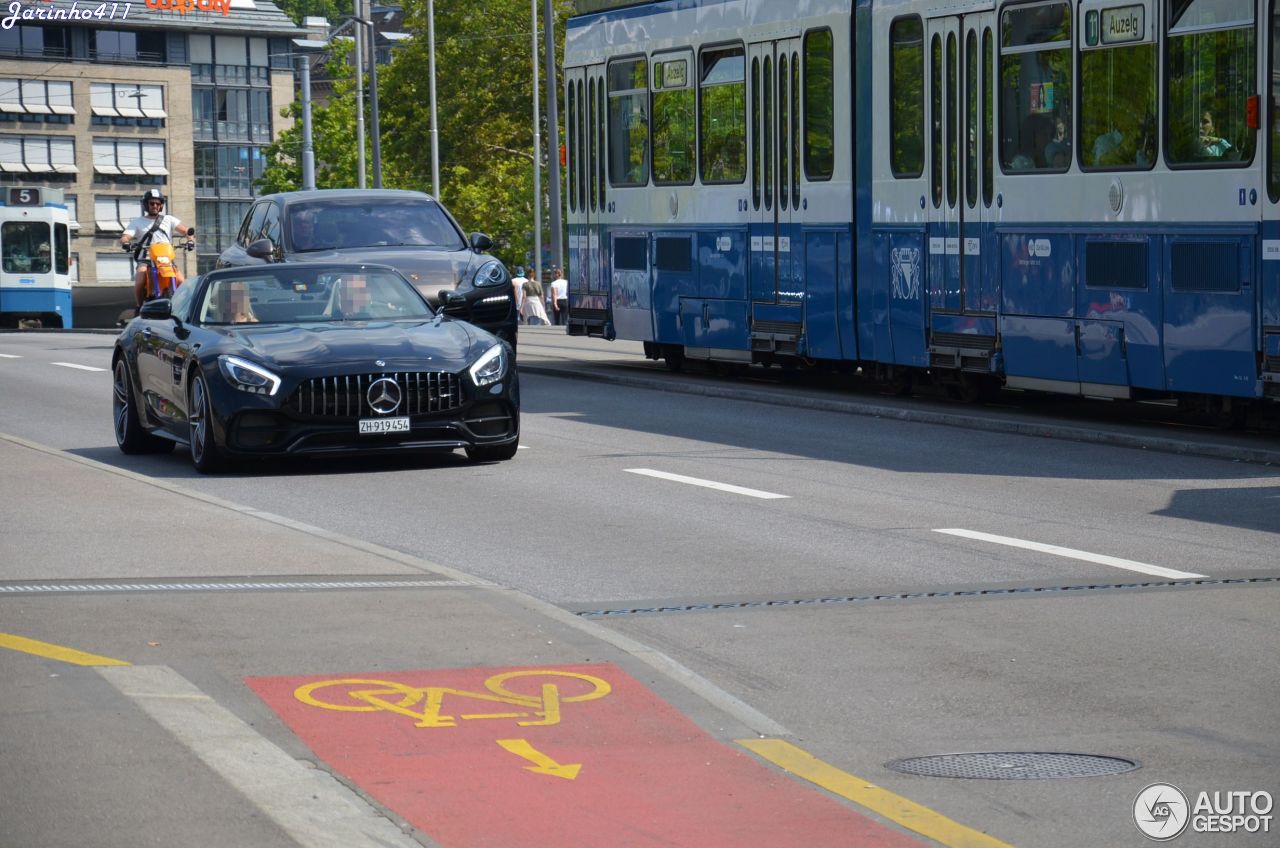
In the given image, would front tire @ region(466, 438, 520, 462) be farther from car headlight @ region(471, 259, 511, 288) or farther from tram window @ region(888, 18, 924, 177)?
car headlight @ region(471, 259, 511, 288)

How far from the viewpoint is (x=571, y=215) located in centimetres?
2642

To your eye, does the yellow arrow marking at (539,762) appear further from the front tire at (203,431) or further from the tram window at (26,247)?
Result: the tram window at (26,247)

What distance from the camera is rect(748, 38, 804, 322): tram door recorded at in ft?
70.0

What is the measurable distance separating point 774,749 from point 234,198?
405 feet

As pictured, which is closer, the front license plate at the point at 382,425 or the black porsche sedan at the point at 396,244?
the front license plate at the point at 382,425

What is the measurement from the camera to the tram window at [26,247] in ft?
189

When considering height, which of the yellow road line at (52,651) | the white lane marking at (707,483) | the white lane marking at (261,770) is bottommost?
the white lane marking at (707,483)

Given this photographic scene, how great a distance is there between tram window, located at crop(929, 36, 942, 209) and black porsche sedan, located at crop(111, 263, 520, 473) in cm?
503

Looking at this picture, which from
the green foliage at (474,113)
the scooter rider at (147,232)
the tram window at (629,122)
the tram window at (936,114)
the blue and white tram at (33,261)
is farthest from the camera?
the green foliage at (474,113)

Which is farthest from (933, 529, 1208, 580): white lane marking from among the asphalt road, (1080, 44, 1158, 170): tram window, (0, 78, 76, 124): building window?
(0, 78, 76, 124): building window

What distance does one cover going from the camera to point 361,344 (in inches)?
589

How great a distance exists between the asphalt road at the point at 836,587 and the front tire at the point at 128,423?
0.70 ft

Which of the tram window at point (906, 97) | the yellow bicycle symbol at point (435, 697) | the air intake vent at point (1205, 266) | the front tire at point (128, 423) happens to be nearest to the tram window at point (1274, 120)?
the air intake vent at point (1205, 266)

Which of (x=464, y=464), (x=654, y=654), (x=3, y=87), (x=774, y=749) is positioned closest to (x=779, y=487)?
(x=464, y=464)
